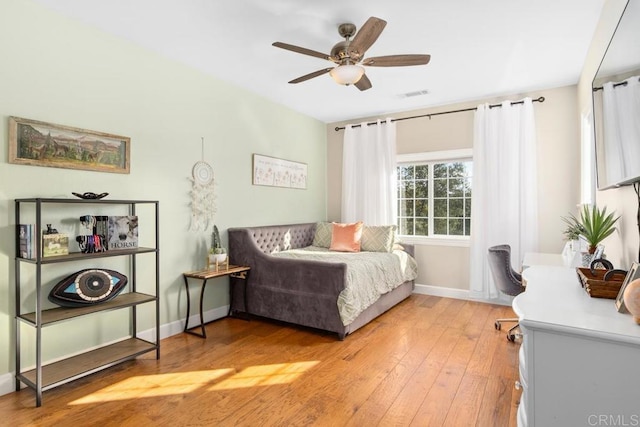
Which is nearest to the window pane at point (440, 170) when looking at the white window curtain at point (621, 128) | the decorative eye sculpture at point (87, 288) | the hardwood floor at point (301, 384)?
the hardwood floor at point (301, 384)

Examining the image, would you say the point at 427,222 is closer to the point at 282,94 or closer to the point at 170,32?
the point at 282,94

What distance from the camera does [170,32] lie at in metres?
2.84

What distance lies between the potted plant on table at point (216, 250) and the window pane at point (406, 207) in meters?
2.75

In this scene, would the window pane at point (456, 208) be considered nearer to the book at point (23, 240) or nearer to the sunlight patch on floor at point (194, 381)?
the sunlight patch on floor at point (194, 381)

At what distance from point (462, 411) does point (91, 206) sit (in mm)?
3007

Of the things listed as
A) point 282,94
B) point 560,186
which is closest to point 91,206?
point 282,94

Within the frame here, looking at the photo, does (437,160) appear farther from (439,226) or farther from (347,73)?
(347,73)

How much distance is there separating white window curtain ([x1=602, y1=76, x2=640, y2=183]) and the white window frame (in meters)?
2.59

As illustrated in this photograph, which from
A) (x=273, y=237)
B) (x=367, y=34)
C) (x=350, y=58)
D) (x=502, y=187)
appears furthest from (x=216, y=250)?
(x=502, y=187)

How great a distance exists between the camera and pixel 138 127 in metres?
3.06

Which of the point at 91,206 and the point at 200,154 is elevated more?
the point at 200,154

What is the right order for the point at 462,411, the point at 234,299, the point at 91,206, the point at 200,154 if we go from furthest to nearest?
the point at 234,299, the point at 200,154, the point at 91,206, the point at 462,411

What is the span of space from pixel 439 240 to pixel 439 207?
1.56 ft

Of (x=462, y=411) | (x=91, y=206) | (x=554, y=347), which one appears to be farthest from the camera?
(x=91, y=206)
